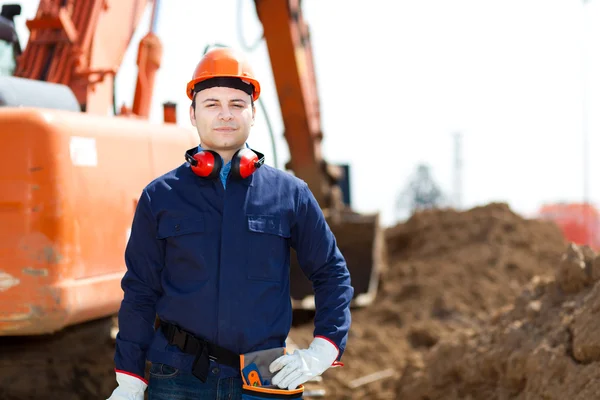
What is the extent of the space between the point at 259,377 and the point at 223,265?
37cm

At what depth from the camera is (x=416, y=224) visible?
44.8ft

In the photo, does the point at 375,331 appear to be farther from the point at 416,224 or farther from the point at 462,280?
the point at 416,224

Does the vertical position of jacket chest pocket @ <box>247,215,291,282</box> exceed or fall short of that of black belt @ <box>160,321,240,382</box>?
it exceeds it

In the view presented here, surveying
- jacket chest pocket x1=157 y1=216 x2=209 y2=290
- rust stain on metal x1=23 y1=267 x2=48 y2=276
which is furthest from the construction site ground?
jacket chest pocket x1=157 y1=216 x2=209 y2=290

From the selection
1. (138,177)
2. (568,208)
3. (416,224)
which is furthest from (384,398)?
(568,208)

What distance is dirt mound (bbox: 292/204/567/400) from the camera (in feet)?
25.8

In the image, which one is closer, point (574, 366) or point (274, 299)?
point (274, 299)

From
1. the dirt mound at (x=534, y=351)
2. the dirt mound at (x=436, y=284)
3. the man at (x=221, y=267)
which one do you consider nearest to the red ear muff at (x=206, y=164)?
the man at (x=221, y=267)

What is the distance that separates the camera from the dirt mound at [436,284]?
25.8ft

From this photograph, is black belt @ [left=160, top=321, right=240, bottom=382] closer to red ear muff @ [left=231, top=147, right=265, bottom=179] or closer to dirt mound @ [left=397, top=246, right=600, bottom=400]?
red ear muff @ [left=231, top=147, right=265, bottom=179]

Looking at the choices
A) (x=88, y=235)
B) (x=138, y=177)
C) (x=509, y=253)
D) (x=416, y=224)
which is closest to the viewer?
(x=88, y=235)

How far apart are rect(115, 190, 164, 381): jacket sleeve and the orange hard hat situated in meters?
0.46

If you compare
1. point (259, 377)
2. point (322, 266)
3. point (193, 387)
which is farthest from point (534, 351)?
point (193, 387)

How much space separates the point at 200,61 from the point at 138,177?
1.63m
